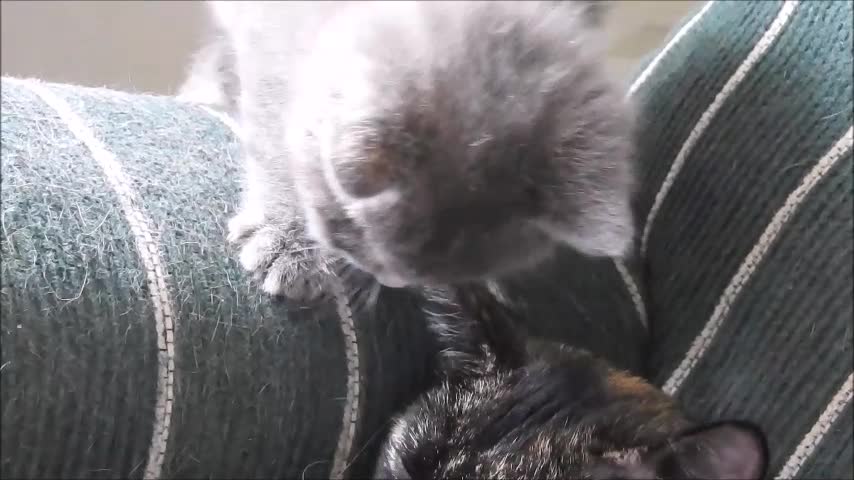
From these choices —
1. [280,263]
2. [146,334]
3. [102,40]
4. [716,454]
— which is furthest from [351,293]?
[102,40]

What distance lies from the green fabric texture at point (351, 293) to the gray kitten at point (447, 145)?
0.20 feet

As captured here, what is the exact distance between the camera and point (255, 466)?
24.0 inches

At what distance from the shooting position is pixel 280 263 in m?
0.65

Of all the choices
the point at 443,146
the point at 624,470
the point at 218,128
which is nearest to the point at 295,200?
the point at 218,128

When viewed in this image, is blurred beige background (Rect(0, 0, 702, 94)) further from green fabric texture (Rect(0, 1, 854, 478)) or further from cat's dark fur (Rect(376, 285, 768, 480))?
cat's dark fur (Rect(376, 285, 768, 480))

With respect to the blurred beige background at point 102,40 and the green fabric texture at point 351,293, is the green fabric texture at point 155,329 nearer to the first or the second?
the green fabric texture at point 351,293

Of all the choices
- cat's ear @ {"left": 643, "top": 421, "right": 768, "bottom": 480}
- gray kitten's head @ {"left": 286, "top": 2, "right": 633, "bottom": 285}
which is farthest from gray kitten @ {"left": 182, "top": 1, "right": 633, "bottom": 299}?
cat's ear @ {"left": 643, "top": 421, "right": 768, "bottom": 480}

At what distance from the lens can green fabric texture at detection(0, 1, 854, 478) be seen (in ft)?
1.80

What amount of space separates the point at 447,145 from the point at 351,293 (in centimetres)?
18

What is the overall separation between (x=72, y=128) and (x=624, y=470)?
0.48 metres

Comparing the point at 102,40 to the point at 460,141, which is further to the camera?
the point at 102,40

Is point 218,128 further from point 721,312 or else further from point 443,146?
point 721,312

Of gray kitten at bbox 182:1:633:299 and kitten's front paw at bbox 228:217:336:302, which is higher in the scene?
gray kitten at bbox 182:1:633:299

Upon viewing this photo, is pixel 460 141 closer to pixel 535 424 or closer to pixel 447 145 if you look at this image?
pixel 447 145
